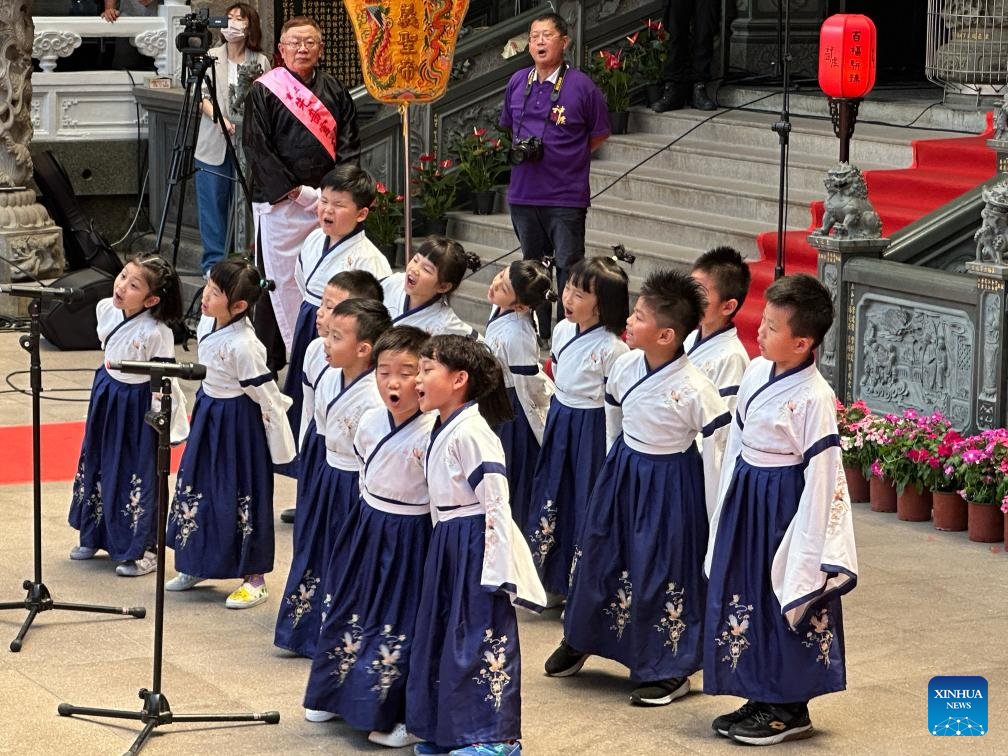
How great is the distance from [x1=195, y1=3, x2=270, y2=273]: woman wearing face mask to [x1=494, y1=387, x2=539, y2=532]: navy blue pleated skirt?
5717mm

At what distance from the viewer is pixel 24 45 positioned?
42.1ft

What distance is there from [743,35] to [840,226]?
5191 mm

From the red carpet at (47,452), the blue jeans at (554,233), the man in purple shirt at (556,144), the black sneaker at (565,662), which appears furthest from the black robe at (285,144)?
the black sneaker at (565,662)

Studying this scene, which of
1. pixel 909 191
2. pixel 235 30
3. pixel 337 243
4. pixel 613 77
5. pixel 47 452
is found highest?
pixel 235 30

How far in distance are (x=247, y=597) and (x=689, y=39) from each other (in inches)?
311

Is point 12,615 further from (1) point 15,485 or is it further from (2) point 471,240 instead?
(2) point 471,240

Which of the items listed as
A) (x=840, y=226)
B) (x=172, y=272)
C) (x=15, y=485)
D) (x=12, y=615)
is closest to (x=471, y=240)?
(x=840, y=226)

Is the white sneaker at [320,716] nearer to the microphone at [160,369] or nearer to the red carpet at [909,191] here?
the microphone at [160,369]

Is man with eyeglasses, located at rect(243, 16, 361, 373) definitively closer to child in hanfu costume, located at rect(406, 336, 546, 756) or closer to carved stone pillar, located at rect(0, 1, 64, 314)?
carved stone pillar, located at rect(0, 1, 64, 314)

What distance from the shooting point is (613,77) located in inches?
527

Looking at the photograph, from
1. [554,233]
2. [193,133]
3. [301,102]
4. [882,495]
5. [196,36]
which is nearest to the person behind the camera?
[882,495]

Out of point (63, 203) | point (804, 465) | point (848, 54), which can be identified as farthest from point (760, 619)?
point (63, 203)

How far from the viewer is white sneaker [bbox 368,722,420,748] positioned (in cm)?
532

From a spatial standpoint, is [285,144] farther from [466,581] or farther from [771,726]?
[771,726]
